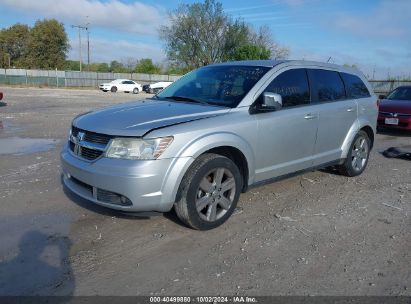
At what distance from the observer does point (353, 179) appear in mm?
6680

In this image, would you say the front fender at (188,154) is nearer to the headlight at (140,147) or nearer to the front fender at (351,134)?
the headlight at (140,147)

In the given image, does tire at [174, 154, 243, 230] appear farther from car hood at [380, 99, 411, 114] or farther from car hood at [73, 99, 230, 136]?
car hood at [380, 99, 411, 114]

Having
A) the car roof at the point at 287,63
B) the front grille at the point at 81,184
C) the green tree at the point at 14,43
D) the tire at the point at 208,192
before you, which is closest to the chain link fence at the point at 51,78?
the green tree at the point at 14,43

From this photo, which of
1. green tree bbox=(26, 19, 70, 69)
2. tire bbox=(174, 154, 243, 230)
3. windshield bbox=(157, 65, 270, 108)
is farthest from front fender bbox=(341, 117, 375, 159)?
green tree bbox=(26, 19, 70, 69)

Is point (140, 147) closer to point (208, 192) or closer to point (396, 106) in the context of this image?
point (208, 192)

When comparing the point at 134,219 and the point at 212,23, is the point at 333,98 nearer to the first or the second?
the point at 134,219

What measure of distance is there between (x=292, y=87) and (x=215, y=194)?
75.6 inches

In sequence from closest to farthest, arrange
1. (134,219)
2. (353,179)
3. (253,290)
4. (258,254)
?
(253,290), (258,254), (134,219), (353,179)

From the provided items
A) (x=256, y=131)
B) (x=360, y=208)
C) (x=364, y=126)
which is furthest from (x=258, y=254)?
(x=364, y=126)

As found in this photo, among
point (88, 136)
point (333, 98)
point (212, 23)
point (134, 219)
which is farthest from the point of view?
point (212, 23)

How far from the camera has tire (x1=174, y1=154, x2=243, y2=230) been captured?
13.7 feet

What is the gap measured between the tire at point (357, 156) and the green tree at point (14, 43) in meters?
76.2

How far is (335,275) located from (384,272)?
46 cm

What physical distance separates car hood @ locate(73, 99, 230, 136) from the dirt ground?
1088 millimetres
